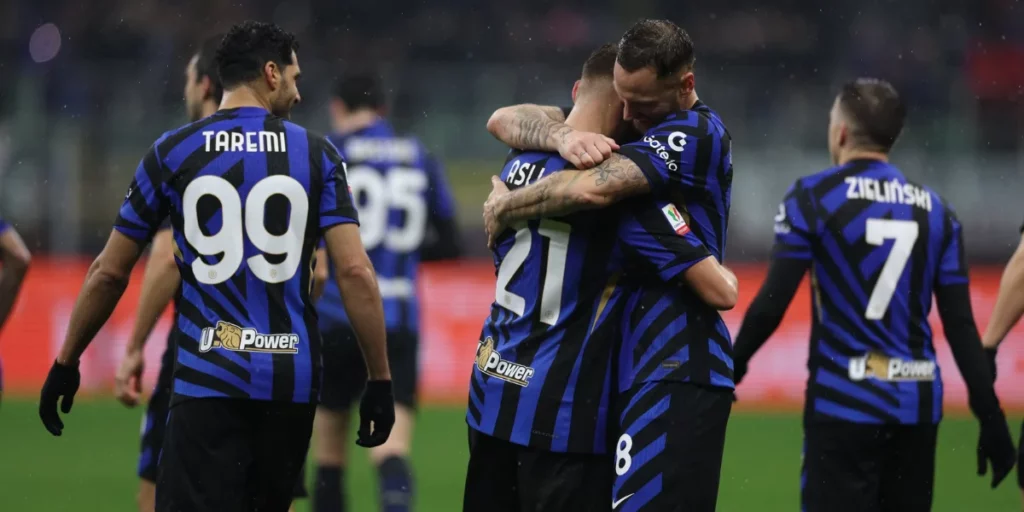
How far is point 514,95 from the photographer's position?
1642 cm

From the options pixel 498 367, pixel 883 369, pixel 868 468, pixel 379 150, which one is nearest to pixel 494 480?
pixel 498 367

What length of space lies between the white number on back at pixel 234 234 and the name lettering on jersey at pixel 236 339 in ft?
0.53

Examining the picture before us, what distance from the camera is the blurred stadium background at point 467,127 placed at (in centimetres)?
1037

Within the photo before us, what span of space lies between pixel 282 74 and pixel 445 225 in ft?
9.79

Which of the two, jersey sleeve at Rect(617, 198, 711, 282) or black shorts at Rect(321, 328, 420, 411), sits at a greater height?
jersey sleeve at Rect(617, 198, 711, 282)

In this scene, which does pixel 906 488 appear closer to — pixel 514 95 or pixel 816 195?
pixel 816 195

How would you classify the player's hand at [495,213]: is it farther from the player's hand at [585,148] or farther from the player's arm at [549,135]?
the player's hand at [585,148]

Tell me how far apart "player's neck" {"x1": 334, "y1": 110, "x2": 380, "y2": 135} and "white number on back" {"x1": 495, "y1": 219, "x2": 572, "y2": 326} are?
11.5ft

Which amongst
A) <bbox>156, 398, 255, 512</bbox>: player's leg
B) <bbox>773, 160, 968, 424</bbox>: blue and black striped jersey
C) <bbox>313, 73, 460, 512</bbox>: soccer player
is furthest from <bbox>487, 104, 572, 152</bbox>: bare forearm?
<bbox>313, 73, 460, 512</bbox>: soccer player

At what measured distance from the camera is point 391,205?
7348 mm

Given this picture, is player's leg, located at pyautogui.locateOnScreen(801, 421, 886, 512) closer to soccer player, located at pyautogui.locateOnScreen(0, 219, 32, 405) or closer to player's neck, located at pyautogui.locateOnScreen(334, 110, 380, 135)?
player's neck, located at pyautogui.locateOnScreen(334, 110, 380, 135)

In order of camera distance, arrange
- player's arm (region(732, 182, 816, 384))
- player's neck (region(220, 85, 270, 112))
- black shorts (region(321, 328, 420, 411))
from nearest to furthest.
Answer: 1. player's neck (region(220, 85, 270, 112))
2. player's arm (region(732, 182, 816, 384))
3. black shorts (region(321, 328, 420, 411))

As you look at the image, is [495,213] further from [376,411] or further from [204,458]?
[204,458]

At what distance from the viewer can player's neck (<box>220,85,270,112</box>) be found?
4448 millimetres
